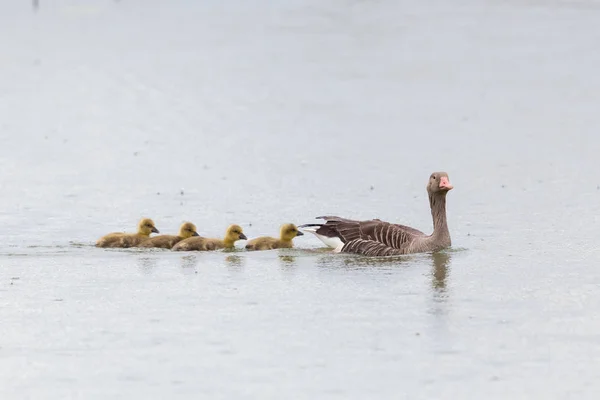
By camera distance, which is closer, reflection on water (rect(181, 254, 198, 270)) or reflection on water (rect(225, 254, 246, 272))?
reflection on water (rect(225, 254, 246, 272))

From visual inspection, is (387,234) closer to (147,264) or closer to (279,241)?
(279,241)

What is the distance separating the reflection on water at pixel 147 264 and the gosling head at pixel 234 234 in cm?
79

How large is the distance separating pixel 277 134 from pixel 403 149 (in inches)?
79.2

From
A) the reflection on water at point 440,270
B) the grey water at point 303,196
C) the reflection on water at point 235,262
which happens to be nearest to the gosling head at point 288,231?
the grey water at point 303,196

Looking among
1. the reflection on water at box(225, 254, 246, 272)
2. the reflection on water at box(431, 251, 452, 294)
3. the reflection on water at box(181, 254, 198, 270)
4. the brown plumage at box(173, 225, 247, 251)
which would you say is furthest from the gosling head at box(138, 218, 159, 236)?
the reflection on water at box(431, 251, 452, 294)

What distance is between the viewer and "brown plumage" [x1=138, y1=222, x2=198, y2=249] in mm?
14180

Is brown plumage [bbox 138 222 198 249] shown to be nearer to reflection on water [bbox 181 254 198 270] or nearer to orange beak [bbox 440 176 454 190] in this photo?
reflection on water [bbox 181 254 198 270]

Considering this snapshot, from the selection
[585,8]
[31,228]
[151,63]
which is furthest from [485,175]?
[585,8]

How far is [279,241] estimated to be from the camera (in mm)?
14070

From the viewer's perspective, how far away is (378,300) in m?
11.2

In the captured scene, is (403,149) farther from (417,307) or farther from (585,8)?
(585,8)

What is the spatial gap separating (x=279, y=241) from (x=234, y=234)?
427 mm

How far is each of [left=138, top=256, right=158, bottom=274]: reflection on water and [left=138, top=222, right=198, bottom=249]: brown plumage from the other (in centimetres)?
52

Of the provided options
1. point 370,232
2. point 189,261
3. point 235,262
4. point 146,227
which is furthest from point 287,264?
point 146,227
